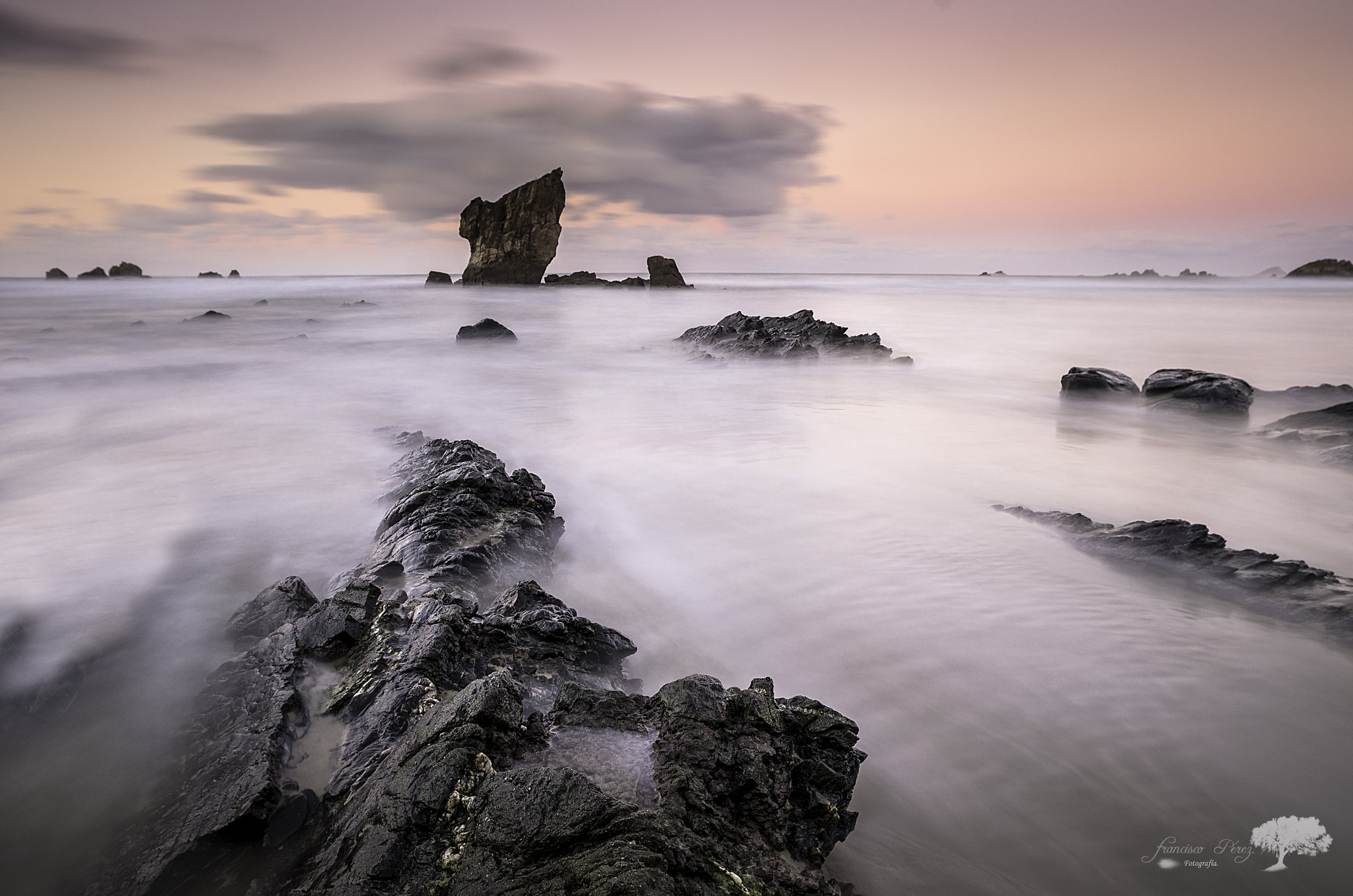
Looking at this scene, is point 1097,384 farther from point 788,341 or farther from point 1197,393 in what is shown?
point 788,341

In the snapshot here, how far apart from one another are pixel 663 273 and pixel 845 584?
6547 centimetres

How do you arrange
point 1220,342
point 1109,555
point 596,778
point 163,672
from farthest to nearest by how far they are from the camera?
point 1220,342 < point 1109,555 < point 163,672 < point 596,778

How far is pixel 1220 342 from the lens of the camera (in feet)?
69.5

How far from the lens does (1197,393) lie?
9.77 m

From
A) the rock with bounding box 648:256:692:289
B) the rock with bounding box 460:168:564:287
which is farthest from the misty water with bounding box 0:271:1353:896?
the rock with bounding box 648:256:692:289

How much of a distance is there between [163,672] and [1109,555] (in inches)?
234

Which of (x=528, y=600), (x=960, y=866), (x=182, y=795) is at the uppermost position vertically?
(x=528, y=600)

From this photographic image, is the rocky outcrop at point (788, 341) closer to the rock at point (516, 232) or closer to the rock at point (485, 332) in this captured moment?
the rock at point (485, 332)

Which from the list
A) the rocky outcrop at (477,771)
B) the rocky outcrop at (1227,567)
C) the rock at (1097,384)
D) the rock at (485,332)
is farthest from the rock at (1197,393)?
the rock at (485,332)

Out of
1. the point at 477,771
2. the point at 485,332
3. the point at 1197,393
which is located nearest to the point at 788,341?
the point at 1197,393

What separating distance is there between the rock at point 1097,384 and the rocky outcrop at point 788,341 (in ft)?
15.0

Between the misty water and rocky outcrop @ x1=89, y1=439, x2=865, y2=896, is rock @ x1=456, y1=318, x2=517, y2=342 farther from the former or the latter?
rocky outcrop @ x1=89, y1=439, x2=865, y2=896

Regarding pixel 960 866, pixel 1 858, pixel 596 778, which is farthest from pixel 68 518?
pixel 960 866

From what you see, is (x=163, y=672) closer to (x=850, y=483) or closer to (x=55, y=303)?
(x=850, y=483)
